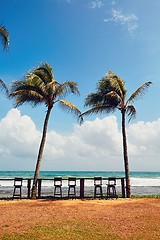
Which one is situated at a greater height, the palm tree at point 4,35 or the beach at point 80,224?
the palm tree at point 4,35

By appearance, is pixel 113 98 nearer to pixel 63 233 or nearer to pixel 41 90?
pixel 41 90

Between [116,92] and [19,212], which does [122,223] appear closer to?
[19,212]

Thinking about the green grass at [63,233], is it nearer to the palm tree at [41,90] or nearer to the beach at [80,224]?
the beach at [80,224]

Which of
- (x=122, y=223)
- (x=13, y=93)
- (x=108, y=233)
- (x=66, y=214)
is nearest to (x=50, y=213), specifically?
(x=66, y=214)

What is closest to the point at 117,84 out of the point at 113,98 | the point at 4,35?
the point at 113,98

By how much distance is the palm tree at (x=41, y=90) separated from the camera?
58.7 feet

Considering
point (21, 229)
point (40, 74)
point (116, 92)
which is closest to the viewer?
point (21, 229)

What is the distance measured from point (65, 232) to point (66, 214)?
3257 millimetres

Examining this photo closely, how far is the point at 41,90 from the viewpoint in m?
18.3

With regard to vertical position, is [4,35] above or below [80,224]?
above

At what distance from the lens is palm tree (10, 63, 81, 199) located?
17906 millimetres

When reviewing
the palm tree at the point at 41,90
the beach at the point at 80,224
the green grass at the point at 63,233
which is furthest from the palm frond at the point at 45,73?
the green grass at the point at 63,233

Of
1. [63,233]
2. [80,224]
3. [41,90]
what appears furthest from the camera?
[41,90]

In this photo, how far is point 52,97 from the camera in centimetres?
1888
